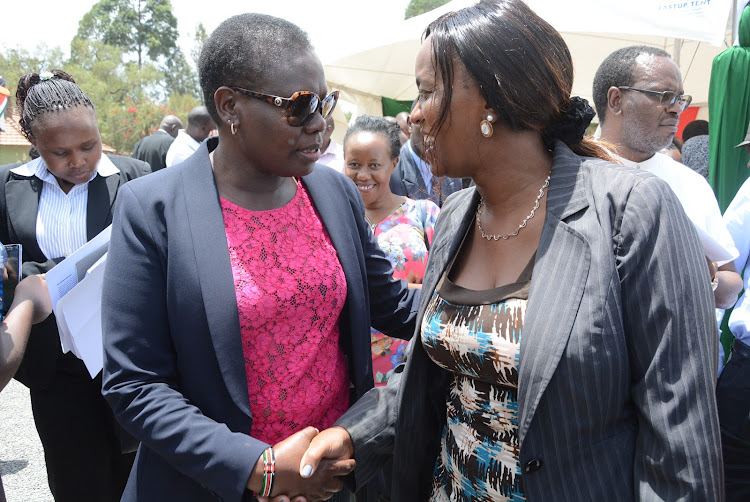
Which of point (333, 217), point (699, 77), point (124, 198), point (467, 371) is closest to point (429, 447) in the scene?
point (467, 371)

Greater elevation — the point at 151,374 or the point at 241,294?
the point at 241,294

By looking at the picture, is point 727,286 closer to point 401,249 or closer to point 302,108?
→ point 401,249

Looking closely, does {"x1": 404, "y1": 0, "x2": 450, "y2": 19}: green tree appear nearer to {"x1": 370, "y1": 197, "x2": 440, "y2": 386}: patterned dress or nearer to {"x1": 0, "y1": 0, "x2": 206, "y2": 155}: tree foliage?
{"x1": 0, "y1": 0, "x2": 206, "y2": 155}: tree foliage

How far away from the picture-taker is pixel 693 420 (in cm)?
132

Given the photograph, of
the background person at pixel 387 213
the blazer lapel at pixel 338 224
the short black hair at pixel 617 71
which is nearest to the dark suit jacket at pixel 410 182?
the background person at pixel 387 213

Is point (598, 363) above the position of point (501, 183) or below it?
below

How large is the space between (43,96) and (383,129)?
2.00 m

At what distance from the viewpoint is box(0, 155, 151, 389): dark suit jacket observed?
105 inches

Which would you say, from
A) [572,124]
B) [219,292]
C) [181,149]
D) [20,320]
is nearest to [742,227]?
[572,124]

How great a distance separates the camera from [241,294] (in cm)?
170

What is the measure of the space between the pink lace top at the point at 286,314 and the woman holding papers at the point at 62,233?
4.62 ft

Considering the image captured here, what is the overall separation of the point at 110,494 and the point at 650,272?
8.69 feet

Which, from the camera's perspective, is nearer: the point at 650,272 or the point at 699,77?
the point at 650,272

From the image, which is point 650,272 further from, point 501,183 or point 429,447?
point 429,447
